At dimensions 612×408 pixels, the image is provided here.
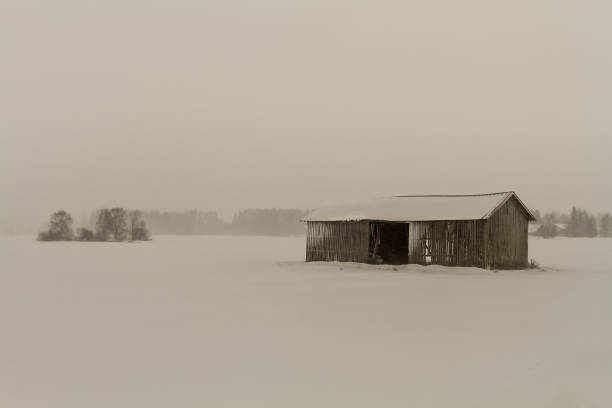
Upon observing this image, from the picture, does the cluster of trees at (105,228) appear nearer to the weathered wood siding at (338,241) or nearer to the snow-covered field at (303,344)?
the weathered wood siding at (338,241)

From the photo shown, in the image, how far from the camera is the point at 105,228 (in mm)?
53906

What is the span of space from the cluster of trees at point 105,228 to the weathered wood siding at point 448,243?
27.2m

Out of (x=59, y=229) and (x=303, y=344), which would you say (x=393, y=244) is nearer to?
(x=303, y=344)

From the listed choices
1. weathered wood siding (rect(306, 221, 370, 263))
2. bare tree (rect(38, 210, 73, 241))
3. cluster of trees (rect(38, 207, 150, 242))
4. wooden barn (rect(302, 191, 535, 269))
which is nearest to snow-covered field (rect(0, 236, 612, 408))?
wooden barn (rect(302, 191, 535, 269))

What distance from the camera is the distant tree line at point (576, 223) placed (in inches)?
1193

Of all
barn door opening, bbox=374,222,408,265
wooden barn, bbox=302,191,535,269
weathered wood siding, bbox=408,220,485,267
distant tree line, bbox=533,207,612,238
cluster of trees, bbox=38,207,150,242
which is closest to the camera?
weathered wood siding, bbox=408,220,485,267

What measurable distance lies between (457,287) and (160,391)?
47.7 ft

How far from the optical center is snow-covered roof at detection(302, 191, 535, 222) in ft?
96.9

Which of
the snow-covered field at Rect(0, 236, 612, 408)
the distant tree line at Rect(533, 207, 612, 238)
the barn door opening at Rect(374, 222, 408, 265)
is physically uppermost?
the distant tree line at Rect(533, 207, 612, 238)

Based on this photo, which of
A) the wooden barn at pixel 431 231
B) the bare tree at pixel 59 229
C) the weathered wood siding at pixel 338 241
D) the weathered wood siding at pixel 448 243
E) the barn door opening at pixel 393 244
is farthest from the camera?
the bare tree at pixel 59 229

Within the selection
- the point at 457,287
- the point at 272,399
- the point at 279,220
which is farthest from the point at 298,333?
the point at 279,220

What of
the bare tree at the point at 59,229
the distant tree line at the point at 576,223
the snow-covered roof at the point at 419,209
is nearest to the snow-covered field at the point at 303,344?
the snow-covered roof at the point at 419,209

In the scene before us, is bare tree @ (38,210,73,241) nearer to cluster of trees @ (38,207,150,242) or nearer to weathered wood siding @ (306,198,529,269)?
cluster of trees @ (38,207,150,242)

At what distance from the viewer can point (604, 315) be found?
14.6 metres
